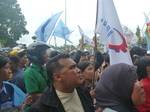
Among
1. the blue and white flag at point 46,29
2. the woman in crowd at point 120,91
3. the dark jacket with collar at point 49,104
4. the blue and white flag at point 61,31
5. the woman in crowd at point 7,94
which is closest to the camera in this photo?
the woman in crowd at point 120,91

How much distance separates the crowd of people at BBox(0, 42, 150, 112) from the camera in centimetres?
334

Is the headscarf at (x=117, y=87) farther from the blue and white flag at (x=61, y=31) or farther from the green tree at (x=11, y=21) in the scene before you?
the green tree at (x=11, y=21)

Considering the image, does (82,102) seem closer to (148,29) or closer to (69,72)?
(69,72)

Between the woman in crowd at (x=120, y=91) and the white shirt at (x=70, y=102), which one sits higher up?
the woman in crowd at (x=120, y=91)

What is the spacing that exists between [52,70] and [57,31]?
10.4 m

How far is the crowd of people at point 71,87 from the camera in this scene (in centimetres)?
334

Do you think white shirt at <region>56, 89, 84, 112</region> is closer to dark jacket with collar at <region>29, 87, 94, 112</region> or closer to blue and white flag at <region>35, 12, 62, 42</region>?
dark jacket with collar at <region>29, 87, 94, 112</region>

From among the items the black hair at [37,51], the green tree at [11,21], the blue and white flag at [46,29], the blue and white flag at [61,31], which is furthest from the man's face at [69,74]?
the green tree at [11,21]

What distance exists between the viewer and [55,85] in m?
4.09

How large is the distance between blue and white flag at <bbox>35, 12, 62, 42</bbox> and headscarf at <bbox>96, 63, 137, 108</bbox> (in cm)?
653

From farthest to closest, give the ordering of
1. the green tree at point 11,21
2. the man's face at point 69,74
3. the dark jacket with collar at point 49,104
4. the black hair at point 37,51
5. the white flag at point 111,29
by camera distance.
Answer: the green tree at point 11,21
the white flag at point 111,29
the black hair at point 37,51
the man's face at point 69,74
the dark jacket with collar at point 49,104

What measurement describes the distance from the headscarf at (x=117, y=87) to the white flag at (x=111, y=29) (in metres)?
2.49

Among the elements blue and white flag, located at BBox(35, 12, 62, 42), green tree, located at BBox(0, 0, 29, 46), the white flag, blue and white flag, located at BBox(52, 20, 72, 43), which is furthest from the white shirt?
green tree, located at BBox(0, 0, 29, 46)

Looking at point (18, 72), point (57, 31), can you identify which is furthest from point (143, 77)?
point (57, 31)
